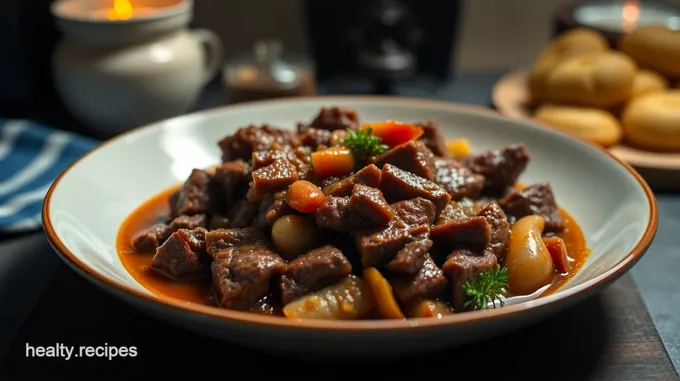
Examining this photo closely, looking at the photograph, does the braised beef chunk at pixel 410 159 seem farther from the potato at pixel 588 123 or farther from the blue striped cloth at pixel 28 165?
the blue striped cloth at pixel 28 165

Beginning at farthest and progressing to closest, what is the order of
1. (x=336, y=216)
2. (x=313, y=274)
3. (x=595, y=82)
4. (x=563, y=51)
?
(x=563, y=51) < (x=595, y=82) < (x=336, y=216) < (x=313, y=274)

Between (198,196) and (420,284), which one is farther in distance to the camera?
(198,196)

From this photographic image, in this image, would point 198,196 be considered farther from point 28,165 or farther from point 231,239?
point 28,165

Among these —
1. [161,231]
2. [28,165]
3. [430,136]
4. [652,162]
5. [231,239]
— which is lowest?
[28,165]

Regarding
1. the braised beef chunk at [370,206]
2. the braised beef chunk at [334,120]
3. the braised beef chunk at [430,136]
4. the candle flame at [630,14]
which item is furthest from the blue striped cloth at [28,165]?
the candle flame at [630,14]

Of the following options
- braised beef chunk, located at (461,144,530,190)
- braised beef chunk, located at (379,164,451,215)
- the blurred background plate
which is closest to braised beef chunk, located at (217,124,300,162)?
braised beef chunk, located at (379,164,451,215)

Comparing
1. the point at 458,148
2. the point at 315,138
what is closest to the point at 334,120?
the point at 315,138

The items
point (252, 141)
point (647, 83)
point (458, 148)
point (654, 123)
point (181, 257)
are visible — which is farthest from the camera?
point (647, 83)
